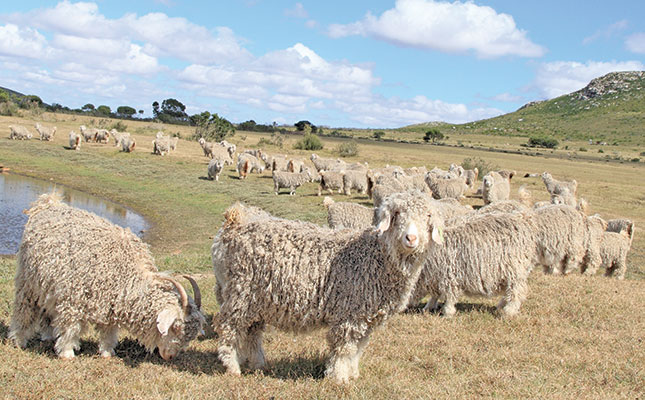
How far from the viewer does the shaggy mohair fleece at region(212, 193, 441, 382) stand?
18.1 feet

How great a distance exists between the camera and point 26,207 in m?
19.7

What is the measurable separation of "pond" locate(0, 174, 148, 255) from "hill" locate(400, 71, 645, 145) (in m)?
104

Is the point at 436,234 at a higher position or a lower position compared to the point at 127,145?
higher

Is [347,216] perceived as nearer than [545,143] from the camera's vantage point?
Yes

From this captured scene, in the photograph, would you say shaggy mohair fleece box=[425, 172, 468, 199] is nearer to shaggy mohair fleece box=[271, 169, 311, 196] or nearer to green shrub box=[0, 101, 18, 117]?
shaggy mohair fleece box=[271, 169, 311, 196]

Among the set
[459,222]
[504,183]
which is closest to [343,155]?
[504,183]

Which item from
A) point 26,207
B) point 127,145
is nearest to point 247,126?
point 127,145

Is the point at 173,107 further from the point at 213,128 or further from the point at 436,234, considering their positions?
the point at 436,234

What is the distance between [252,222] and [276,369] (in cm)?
173

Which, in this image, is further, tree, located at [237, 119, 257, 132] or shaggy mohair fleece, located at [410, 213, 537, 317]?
tree, located at [237, 119, 257, 132]

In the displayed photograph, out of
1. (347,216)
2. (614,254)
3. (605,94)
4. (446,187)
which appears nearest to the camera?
(347,216)

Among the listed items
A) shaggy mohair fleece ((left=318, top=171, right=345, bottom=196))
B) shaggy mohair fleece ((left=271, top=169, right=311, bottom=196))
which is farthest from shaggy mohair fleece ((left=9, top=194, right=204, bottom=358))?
shaggy mohair fleece ((left=318, top=171, right=345, bottom=196))

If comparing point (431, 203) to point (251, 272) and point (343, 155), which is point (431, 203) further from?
point (343, 155)

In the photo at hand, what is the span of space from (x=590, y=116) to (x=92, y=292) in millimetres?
155915
